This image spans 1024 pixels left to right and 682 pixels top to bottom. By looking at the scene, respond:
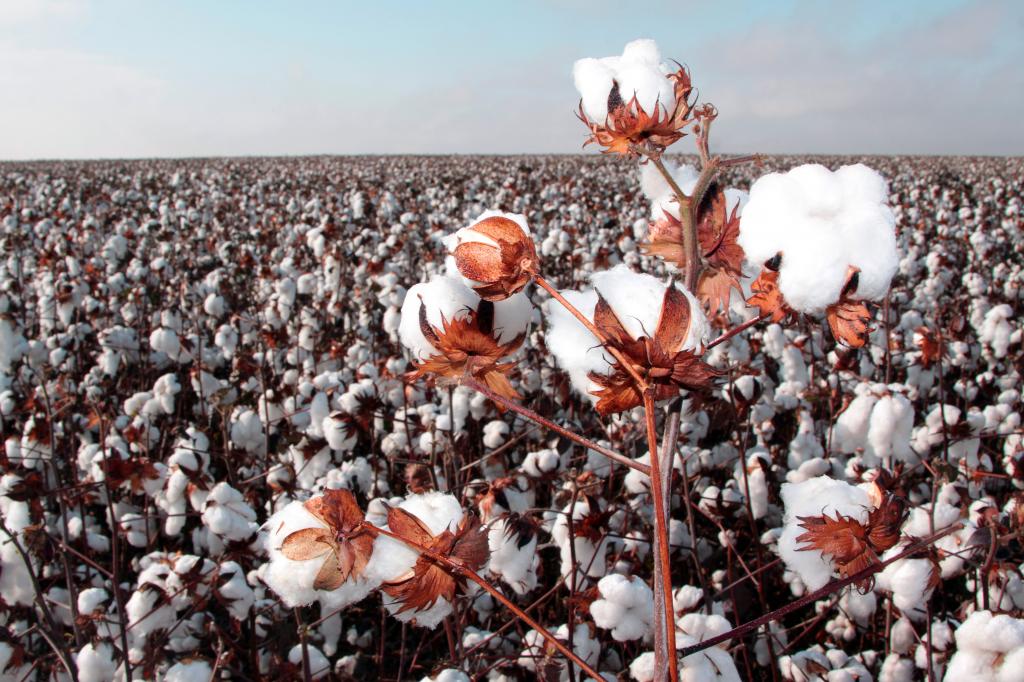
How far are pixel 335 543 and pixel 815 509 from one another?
2.13 ft

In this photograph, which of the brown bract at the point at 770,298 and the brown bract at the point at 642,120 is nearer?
the brown bract at the point at 770,298

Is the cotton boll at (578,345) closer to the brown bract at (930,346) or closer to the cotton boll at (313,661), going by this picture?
the cotton boll at (313,661)

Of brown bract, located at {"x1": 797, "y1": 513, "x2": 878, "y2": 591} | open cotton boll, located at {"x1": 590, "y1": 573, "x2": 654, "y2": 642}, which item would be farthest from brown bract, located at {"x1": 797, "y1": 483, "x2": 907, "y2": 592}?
open cotton boll, located at {"x1": 590, "y1": 573, "x2": 654, "y2": 642}

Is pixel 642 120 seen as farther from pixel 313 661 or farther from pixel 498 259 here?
pixel 313 661

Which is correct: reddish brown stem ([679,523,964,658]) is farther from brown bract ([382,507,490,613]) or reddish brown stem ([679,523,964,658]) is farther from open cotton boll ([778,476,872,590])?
brown bract ([382,507,490,613])

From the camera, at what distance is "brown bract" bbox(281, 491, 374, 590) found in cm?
90

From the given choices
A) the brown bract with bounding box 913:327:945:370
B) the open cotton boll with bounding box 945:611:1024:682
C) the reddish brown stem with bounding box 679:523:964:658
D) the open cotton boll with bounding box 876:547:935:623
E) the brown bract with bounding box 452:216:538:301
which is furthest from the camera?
the brown bract with bounding box 913:327:945:370

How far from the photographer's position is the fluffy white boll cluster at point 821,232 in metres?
0.80

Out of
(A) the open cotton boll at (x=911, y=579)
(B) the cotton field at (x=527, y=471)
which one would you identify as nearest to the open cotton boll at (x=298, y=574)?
(B) the cotton field at (x=527, y=471)

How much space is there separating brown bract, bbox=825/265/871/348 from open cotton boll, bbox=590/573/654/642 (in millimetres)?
1325

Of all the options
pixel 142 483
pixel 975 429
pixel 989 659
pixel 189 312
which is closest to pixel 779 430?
pixel 975 429

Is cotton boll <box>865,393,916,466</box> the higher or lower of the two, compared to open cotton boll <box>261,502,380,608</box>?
lower

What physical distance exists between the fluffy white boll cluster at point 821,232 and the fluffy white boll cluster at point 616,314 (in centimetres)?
11

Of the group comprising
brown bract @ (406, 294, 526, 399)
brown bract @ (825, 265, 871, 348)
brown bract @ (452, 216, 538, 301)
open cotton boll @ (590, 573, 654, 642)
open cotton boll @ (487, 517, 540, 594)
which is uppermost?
brown bract @ (452, 216, 538, 301)
